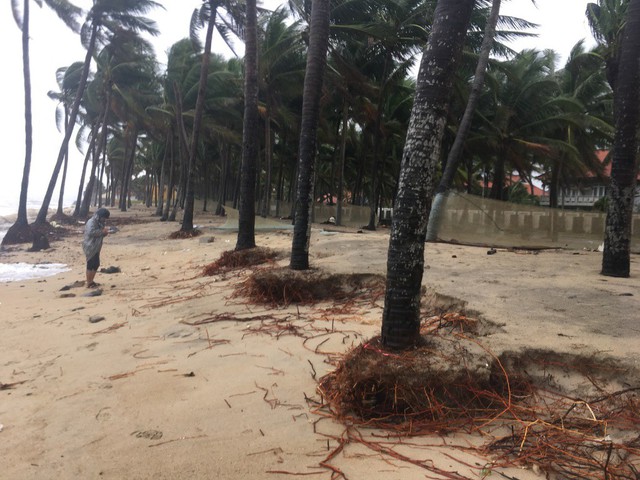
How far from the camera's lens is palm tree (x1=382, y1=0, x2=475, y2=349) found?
3389 millimetres

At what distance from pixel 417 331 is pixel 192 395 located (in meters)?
1.97

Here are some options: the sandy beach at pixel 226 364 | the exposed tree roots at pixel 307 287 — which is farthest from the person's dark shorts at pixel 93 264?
the exposed tree roots at pixel 307 287

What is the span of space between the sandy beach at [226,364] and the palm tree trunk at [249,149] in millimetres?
2290

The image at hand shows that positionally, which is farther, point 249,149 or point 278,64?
point 278,64

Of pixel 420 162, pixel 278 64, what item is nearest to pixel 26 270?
pixel 420 162

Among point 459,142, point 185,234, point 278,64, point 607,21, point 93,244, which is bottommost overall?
point 185,234

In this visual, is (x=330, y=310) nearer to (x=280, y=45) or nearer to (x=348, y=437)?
(x=348, y=437)

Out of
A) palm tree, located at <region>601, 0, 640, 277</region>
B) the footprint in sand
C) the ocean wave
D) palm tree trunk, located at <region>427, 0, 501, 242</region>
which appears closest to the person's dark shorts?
the ocean wave

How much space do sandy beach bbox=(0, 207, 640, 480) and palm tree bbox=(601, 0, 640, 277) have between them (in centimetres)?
51

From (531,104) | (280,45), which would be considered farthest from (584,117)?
(280,45)

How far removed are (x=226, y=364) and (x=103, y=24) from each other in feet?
77.6

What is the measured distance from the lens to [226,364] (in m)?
4.23

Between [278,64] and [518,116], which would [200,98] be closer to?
[278,64]

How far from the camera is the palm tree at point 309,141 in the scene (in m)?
7.17
